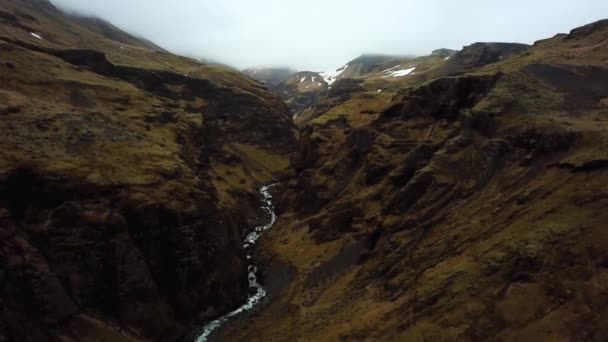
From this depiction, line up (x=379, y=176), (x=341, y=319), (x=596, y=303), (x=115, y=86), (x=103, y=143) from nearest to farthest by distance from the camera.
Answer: (x=596, y=303) → (x=341, y=319) → (x=103, y=143) → (x=379, y=176) → (x=115, y=86)

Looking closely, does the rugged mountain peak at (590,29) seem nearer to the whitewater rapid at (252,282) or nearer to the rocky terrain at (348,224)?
the rocky terrain at (348,224)

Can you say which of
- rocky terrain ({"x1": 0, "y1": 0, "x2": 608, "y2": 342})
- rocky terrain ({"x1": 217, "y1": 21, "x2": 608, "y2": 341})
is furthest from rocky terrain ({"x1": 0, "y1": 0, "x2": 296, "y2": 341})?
rocky terrain ({"x1": 217, "y1": 21, "x2": 608, "y2": 341})

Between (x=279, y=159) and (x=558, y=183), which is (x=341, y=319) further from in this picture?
(x=279, y=159)

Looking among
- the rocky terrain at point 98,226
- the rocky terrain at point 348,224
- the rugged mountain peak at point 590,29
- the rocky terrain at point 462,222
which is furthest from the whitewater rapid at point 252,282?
the rugged mountain peak at point 590,29

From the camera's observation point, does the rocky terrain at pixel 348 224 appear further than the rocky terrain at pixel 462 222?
Yes

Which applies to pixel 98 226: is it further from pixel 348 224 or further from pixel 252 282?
pixel 348 224

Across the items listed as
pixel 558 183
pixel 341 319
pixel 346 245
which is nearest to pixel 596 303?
pixel 558 183
